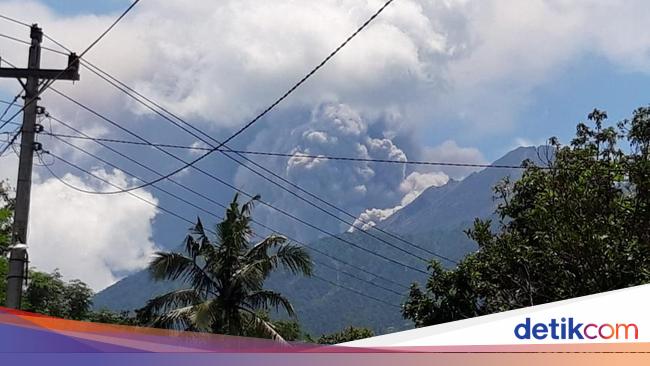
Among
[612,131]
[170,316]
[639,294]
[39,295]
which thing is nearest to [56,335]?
[639,294]

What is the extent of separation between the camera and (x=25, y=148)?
1556cm

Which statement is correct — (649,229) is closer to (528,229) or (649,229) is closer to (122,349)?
(528,229)

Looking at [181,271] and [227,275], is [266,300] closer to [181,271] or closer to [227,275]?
[227,275]

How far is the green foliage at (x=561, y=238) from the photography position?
19.0 m

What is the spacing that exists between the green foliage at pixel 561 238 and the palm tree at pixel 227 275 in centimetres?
499

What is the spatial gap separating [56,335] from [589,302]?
5452 millimetres

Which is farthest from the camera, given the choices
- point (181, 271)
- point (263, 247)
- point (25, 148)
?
point (263, 247)

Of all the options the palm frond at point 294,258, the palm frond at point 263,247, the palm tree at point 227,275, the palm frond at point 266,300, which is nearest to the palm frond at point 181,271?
the palm tree at point 227,275

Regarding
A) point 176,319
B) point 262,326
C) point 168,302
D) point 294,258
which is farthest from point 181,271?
point 294,258

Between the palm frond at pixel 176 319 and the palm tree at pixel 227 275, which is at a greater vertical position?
the palm tree at pixel 227 275

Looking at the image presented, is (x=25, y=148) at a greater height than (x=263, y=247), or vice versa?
(x=25, y=148)

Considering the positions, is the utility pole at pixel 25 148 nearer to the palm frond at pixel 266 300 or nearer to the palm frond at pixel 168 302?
the palm frond at pixel 168 302

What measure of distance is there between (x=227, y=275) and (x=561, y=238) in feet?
31.5

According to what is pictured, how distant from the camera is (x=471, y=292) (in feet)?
85.5
